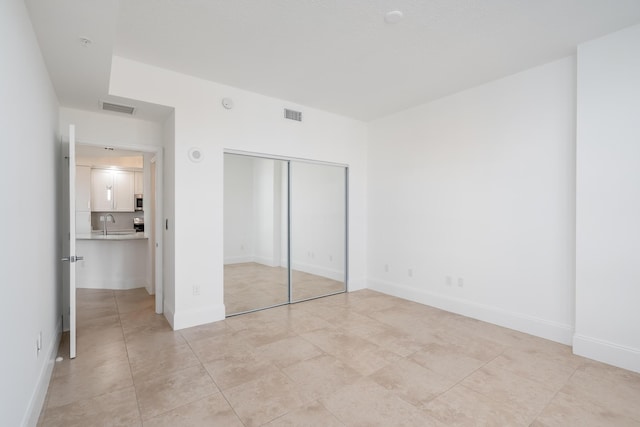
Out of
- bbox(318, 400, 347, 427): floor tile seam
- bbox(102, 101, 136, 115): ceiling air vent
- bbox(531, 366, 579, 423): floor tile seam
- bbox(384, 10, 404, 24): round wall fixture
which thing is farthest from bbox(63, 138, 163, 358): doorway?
bbox(531, 366, 579, 423): floor tile seam

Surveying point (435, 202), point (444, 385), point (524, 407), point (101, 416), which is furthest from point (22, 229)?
point (435, 202)

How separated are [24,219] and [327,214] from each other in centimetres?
394

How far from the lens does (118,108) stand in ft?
12.2

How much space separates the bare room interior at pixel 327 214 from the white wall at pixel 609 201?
0.02 m

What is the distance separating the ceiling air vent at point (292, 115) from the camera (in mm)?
4629

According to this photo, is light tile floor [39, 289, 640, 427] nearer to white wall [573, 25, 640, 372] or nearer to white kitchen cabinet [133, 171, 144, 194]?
white wall [573, 25, 640, 372]

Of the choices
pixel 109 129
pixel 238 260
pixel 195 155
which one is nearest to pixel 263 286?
pixel 238 260

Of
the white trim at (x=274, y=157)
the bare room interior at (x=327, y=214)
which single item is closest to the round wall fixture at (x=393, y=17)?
the bare room interior at (x=327, y=214)

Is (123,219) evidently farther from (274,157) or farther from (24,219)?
(24,219)

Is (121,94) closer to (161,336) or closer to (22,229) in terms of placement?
(22,229)

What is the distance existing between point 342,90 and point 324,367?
3.39 m

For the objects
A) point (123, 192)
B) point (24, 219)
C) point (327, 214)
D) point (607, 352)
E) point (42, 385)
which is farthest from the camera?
point (123, 192)

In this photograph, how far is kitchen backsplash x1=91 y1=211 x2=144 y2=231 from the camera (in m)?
8.07

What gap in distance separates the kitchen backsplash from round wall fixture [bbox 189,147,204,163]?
230 inches
